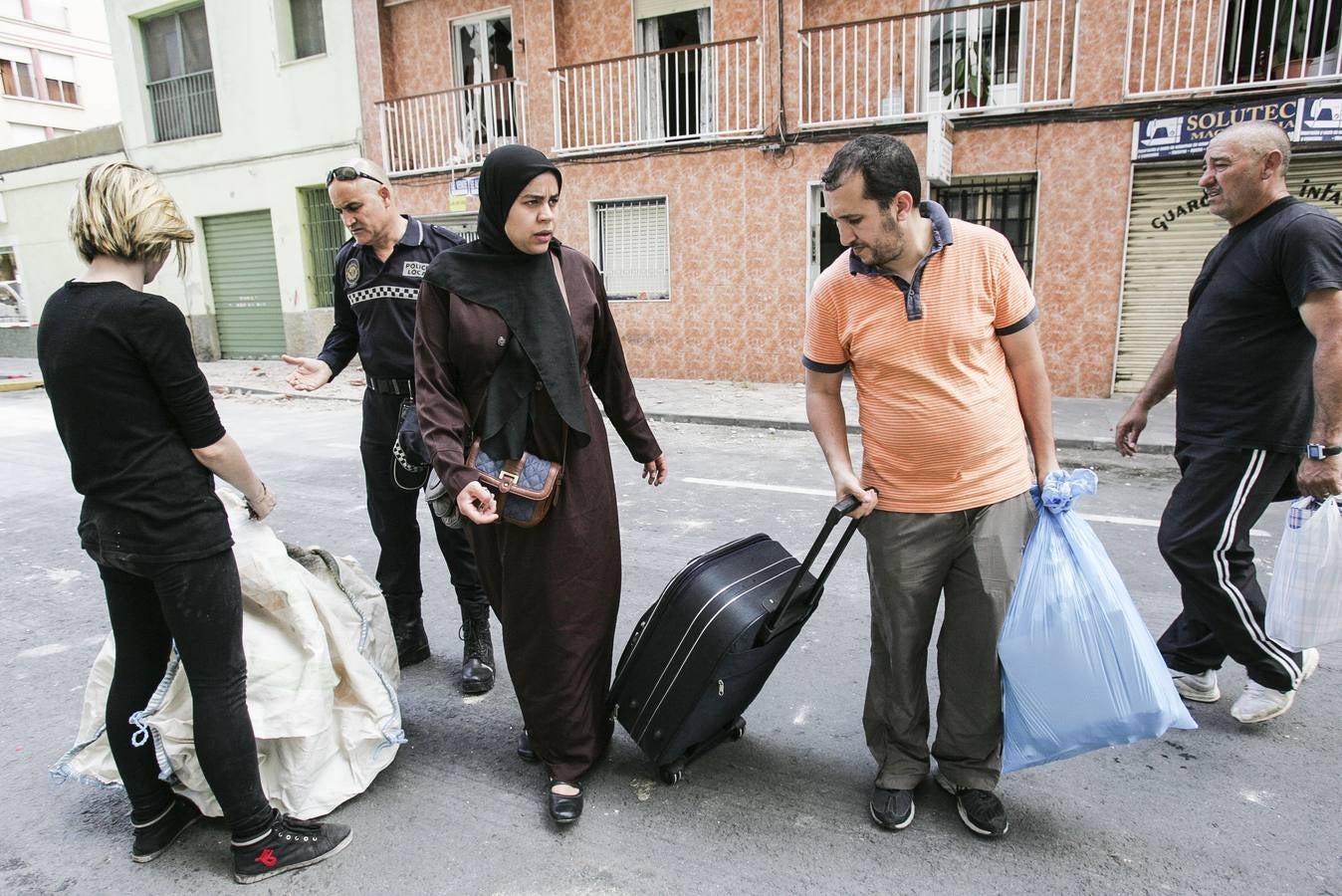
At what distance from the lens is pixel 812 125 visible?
10953 millimetres

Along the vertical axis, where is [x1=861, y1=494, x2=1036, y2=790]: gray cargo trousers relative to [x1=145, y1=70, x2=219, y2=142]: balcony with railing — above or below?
below

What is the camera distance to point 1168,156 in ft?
30.7

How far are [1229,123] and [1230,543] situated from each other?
27.3 feet

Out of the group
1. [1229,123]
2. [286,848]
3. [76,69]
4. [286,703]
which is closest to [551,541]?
[286,703]

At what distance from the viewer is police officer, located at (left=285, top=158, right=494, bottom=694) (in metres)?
3.13

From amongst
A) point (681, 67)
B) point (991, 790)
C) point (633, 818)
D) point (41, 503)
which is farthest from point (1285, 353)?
point (681, 67)

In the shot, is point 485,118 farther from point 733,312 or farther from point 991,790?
point 991,790

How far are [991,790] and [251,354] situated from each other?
665 inches

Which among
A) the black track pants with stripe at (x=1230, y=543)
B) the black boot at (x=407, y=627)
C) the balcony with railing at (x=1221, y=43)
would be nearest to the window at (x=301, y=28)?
the balcony with railing at (x=1221, y=43)

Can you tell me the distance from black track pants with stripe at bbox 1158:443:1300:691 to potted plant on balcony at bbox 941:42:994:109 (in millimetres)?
9031

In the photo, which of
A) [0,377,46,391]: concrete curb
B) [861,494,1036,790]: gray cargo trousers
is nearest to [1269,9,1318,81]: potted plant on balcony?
[861,494,1036,790]: gray cargo trousers

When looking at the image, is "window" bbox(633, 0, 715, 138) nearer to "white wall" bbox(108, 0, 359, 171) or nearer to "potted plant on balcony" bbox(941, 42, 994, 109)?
"potted plant on balcony" bbox(941, 42, 994, 109)

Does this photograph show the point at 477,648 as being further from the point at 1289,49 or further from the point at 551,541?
the point at 1289,49

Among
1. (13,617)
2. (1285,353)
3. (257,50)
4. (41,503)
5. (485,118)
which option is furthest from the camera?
(257,50)
